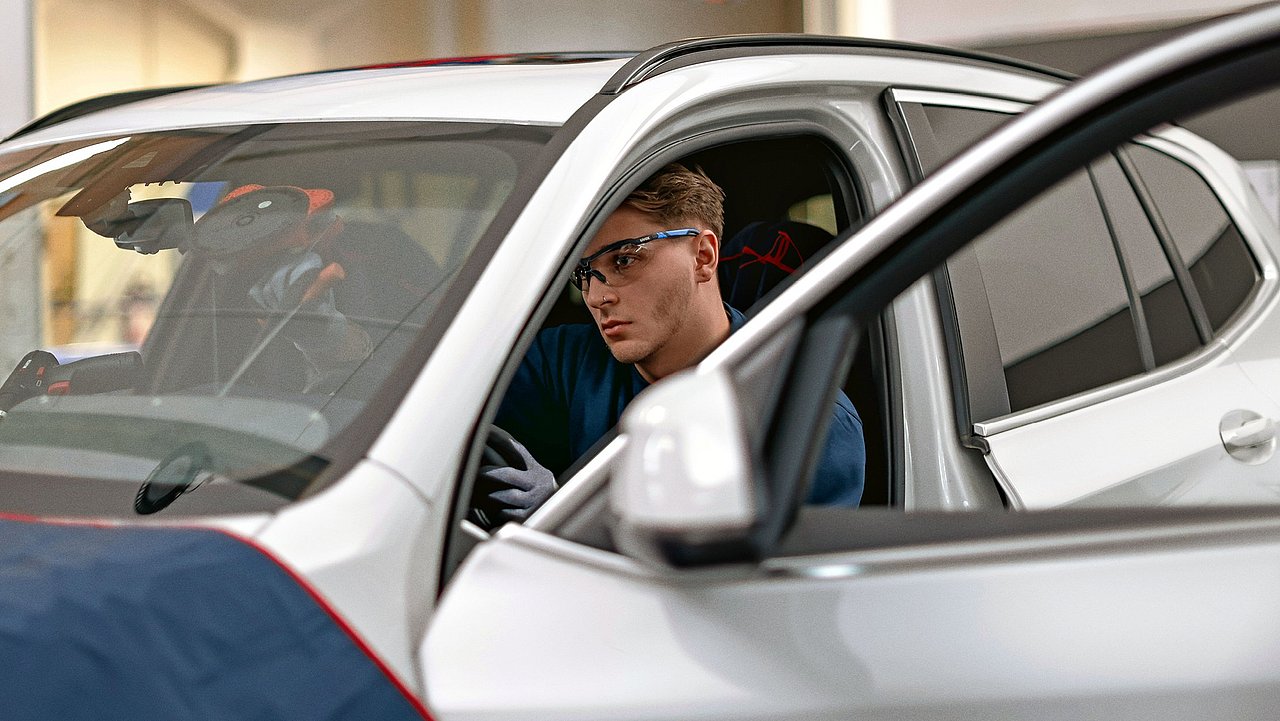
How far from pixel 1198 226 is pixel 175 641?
78.2 inches

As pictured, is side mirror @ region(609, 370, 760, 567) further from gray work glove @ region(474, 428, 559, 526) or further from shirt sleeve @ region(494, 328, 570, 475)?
shirt sleeve @ region(494, 328, 570, 475)

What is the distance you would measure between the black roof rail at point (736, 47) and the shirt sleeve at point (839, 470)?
1.67 ft

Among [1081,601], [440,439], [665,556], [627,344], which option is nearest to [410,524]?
[440,439]

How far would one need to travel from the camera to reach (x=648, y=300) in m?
1.83

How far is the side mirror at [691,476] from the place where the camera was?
75cm

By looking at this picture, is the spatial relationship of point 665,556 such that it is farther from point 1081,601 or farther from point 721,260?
point 721,260

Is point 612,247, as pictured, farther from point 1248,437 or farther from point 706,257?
point 1248,437

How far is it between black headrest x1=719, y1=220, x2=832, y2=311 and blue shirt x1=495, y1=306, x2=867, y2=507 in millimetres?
146

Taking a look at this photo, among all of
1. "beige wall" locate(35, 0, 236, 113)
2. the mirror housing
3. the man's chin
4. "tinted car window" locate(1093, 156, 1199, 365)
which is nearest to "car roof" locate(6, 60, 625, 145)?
the mirror housing

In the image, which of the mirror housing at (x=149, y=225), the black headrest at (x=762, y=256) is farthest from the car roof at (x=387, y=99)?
the black headrest at (x=762, y=256)

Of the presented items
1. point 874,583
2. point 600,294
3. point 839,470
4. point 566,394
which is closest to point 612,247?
point 600,294

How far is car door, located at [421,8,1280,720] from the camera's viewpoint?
0.82 meters

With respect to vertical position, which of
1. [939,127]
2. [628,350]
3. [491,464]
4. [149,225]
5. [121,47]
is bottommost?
[491,464]

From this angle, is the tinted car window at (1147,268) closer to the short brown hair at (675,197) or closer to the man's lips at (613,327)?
the short brown hair at (675,197)
